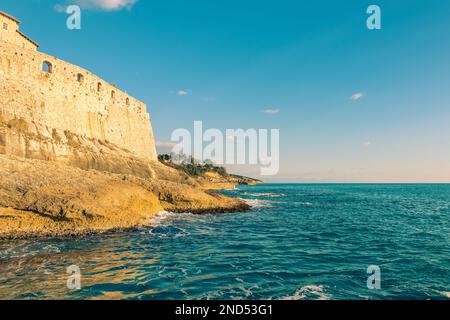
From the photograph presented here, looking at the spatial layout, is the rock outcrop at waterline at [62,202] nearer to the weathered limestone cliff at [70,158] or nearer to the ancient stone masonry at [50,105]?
the weathered limestone cliff at [70,158]

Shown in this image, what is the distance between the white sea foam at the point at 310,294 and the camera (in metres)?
9.29

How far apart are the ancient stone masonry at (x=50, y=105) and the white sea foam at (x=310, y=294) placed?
93.7 ft

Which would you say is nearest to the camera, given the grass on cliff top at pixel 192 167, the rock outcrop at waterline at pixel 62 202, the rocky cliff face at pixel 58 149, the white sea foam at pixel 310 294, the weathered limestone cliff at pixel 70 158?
the white sea foam at pixel 310 294

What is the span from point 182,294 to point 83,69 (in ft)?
145

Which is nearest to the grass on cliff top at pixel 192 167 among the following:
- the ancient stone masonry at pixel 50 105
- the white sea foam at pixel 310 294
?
the ancient stone masonry at pixel 50 105

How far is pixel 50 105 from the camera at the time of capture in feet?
123

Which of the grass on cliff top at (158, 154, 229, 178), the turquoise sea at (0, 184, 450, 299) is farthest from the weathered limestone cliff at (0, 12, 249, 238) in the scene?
the grass on cliff top at (158, 154, 229, 178)

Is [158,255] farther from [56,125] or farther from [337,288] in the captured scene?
[56,125]

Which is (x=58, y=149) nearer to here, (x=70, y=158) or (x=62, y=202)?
(x=70, y=158)

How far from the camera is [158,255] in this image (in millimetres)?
14180

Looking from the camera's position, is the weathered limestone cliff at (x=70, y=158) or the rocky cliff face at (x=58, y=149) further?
the rocky cliff face at (x=58, y=149)

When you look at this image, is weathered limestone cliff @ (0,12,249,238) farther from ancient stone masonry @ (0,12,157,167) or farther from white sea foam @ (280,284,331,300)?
white sea foam @ (280,284,331,300)

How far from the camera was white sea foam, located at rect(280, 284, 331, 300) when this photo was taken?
929cm
